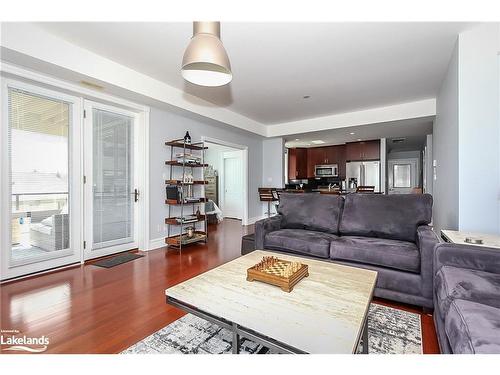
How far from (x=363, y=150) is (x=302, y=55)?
500cm

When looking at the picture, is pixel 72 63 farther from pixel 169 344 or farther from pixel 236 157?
pixel 236 157

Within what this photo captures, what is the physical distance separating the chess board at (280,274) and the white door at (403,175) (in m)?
8.57

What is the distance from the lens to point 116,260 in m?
3.23

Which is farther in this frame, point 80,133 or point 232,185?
point 232,185

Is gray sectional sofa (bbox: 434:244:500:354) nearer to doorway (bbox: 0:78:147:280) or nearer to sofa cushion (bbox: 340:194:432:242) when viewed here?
sofa cushion (bbox: 340:194:432:242)

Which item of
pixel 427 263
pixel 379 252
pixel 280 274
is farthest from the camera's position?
pixel 379 252

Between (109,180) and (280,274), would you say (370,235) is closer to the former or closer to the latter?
(280,274)

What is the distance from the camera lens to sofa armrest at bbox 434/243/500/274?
1496mm

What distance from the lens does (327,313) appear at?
3.67 feet

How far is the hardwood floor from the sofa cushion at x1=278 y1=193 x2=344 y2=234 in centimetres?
105

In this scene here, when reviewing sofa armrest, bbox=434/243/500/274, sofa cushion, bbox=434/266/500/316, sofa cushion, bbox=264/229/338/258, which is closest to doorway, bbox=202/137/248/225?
sofa cushion, bbox=264/229/338/258

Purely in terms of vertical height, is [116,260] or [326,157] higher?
[326,157]

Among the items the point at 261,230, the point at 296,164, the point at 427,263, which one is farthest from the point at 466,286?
the point at 296,164
